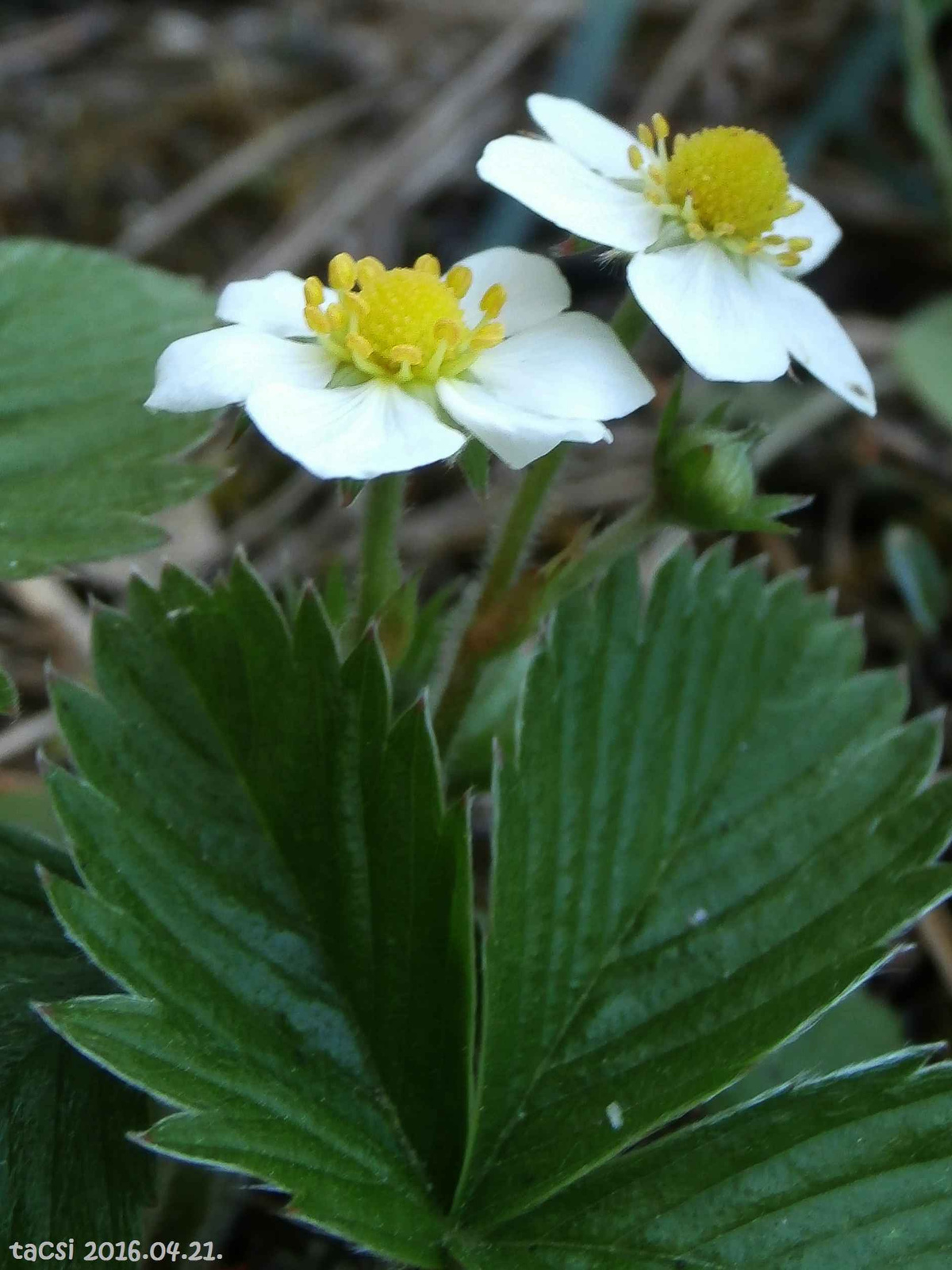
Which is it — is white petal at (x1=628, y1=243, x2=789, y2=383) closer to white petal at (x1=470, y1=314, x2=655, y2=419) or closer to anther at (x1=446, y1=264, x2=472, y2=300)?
white petal at (x1=470, y1=314, x2=655, y2=419)

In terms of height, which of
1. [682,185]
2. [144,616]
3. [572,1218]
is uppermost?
[682,185]

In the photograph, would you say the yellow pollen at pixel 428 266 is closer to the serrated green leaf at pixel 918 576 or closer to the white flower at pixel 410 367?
the white flower at pixel 410 367

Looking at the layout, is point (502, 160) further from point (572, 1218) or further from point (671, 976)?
point (572, 1218)

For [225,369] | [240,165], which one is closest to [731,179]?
[225,369]

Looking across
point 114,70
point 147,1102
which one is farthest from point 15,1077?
point 114,70

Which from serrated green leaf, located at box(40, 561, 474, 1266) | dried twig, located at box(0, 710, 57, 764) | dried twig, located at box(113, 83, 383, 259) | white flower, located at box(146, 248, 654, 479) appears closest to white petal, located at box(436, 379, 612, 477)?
white flower, located at box(146, 248, 654, 479)

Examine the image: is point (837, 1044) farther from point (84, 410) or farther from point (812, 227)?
point (84, 410)
